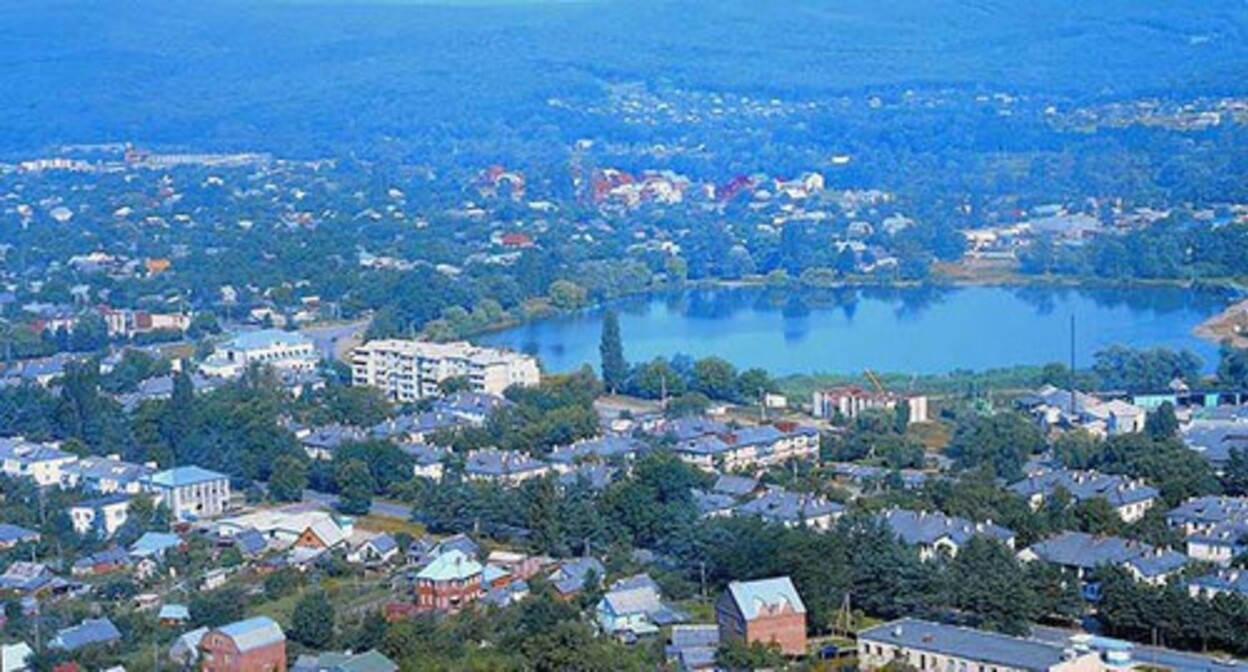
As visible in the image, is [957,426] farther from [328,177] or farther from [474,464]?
[328,177]

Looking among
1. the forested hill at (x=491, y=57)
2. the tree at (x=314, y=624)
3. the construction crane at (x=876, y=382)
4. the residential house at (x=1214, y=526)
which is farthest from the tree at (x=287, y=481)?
the forested hill at (x=491, y=57)

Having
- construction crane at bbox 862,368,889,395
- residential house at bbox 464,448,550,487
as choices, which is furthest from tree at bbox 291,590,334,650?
construction crane at bbox 862,368,889,395

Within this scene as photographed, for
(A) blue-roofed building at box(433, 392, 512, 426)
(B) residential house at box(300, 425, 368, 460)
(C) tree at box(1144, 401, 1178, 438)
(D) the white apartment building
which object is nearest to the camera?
(C) tree at box(1144, 401, 1178, 438)

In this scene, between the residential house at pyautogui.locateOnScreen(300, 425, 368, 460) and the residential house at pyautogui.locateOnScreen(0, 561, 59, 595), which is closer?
the residential house at pyautogui.locateOnScreen(0, 561, 59, 595)

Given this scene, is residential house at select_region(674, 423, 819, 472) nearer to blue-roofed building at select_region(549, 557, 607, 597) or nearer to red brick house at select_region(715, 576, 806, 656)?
blue-roofed building at select_region(549, 557, 607, 597)

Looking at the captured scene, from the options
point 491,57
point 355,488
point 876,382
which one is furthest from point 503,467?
point 491,57
